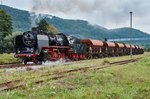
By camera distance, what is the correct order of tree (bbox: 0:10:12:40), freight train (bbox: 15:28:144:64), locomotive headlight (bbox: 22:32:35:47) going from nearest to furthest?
freight train (bbox: 15:28:144:64)
locomotive headlight (bbox: 22:32:35:47)
tree (bbox: 0:10:12:40)

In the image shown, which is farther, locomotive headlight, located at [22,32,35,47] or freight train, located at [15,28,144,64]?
locomotive headlight, located at [22,32,35,47]

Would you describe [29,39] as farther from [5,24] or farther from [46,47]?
[5,24]

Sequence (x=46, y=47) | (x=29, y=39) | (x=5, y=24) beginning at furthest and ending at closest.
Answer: (x=5, y=24) < (x=46, y=47) < (x=29, y=39)

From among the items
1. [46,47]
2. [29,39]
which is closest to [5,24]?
[46,47]

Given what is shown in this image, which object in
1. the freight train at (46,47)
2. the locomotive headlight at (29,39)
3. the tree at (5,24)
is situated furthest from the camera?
the tree at (5,24)

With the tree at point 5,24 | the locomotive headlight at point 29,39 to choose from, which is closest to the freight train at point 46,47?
the locomotive headlight at point 29,39

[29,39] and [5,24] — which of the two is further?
[5,24]

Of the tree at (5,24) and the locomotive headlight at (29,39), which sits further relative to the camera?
the tree at (5,24)

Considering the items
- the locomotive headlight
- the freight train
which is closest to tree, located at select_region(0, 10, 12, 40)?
the freight train

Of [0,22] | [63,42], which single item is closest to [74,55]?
[63,42]

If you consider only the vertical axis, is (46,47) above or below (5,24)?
below

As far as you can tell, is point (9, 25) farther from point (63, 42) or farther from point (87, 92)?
point (87, 92)

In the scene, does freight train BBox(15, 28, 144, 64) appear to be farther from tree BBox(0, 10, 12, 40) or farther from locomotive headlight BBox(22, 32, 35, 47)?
tree BBox(0, 10, 12, 40)

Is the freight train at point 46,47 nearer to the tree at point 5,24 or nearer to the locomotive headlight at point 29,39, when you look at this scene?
the locomotive headlight at point 29,39
